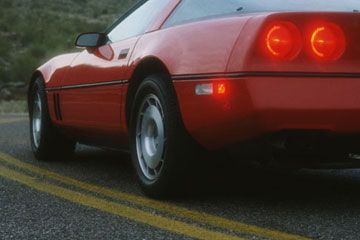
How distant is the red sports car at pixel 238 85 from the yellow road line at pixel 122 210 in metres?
0.31

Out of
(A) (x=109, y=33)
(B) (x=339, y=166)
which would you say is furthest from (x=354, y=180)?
(A) (x=109, y=33)

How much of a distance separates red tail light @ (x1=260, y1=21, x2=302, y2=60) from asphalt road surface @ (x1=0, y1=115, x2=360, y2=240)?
0.82 meters

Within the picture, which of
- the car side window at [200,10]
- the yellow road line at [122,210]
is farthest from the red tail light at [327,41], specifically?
the yellow road line at [122,210]

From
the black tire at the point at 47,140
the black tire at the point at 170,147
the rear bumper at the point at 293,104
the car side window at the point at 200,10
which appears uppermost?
the car side window at the point at 200,10

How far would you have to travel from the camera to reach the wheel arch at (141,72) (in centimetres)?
412

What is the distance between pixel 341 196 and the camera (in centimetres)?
425

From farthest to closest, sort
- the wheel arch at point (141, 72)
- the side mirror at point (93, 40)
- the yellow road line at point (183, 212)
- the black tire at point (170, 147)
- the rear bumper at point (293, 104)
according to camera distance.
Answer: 1. the side mirror at point (93, 40)
2. the wheel arch at point (141, 72)
3. the black tire at point (170, 147)
4. the rear bumper at point (293, 104)
5. the yellow road line at point (183, 212)

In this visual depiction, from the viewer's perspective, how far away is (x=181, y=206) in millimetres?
3906

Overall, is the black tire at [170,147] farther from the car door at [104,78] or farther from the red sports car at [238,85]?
the car door at [104,78]

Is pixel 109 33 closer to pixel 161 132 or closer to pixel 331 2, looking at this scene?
pixel 161 132

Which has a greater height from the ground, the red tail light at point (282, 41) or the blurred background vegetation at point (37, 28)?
the red tail light at point (282, 41)

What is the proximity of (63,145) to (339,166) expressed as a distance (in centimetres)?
302

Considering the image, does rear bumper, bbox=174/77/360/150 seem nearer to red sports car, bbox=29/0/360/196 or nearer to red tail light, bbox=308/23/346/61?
red sports car, bbox=29/0/360/196

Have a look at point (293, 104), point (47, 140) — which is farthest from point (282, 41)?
point (47, 140)
